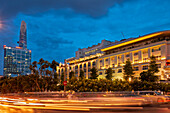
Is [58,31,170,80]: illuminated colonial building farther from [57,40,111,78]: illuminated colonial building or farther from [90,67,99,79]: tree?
[90,67,99,79]: tree

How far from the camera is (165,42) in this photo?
63625 millimetres

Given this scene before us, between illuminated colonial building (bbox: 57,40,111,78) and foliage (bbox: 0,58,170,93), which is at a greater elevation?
illuminated colonial building (bbox: 57,40,111,78)

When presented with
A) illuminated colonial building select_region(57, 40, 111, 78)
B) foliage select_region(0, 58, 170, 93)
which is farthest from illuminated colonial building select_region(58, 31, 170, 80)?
foliage select_region(0, 58, 170, 93)

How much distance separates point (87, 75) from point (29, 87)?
2220 inches

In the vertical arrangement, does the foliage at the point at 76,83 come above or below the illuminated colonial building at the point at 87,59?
below

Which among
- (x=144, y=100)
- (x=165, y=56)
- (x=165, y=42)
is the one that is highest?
(x=165, y=42)

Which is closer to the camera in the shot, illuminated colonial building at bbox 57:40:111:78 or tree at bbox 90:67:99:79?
tree at bbox 90:67:99:79

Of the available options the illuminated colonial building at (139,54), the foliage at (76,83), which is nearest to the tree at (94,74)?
the foliage at (76,83)

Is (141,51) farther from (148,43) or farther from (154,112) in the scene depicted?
(154,112)

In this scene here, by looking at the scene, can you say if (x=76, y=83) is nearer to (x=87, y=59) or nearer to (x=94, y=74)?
(x=94, y=74)

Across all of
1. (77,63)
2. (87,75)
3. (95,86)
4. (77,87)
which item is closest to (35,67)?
(77,87)

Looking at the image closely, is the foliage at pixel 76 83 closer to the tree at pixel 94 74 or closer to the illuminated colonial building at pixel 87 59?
the tree at pixel 94 74

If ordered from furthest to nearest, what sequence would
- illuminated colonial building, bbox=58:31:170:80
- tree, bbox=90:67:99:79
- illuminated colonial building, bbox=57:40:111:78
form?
illuminated colonial building, bbox=57:40:111:78 < tree, bbox=90:67:99:79 < illuminated colonial building, bbox=58:31:170:80

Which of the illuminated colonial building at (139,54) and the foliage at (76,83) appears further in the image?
Answer: the illuminated colonial building at (139,54)
